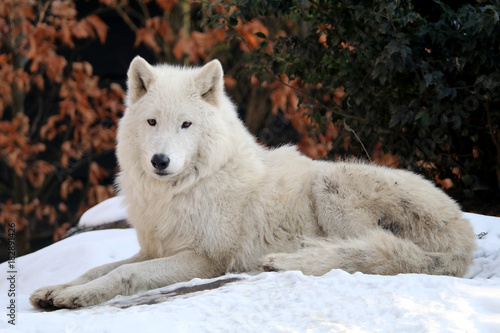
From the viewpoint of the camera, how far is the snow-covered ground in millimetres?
2410

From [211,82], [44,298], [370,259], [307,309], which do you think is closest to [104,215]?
[211,82]

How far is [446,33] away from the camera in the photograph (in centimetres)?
434

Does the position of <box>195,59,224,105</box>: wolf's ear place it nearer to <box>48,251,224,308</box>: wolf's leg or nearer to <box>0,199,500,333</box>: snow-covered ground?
<box>48,251,224,308</box>: wolf's leg

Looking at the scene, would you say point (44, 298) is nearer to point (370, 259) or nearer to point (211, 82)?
point (211, 82)

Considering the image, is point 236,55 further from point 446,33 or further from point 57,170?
point 446,33

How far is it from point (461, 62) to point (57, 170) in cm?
556

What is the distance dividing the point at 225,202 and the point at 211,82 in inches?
29.5

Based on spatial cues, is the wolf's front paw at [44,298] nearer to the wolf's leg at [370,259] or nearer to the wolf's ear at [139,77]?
the wolf's leg at [370,259]

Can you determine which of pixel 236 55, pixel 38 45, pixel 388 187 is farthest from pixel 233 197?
pixel 236 55

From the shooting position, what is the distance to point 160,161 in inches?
133

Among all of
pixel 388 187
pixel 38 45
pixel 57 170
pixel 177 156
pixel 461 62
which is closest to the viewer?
pixel 177 156

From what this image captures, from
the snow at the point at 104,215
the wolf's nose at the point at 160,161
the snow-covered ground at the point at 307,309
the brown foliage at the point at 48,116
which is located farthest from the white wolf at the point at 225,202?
→ the brown foliage at the point at 48,116

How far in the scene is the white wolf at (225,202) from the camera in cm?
343

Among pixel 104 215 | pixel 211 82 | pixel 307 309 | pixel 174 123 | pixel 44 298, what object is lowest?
pixel 104 215
